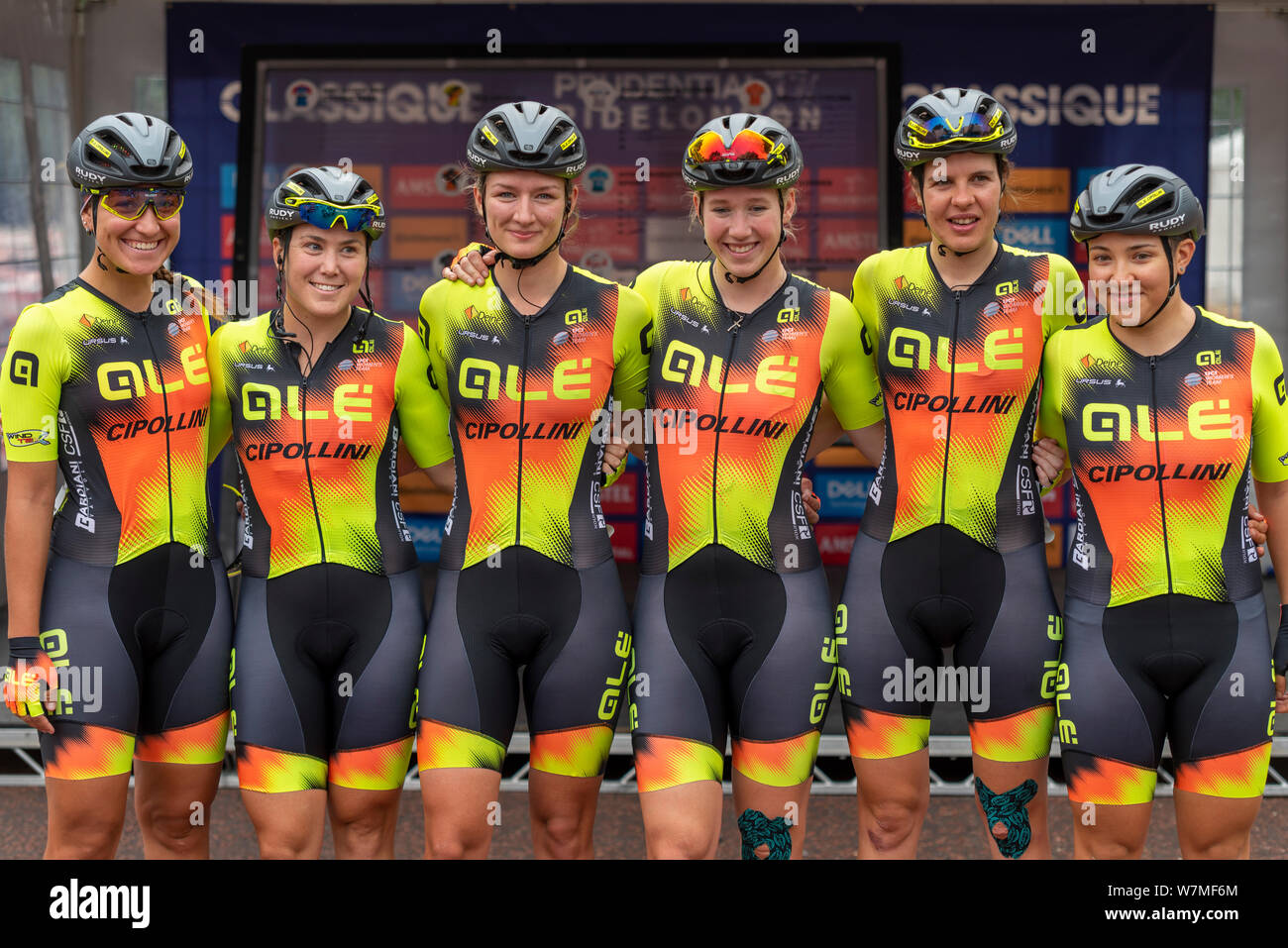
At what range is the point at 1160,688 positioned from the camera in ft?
12.3

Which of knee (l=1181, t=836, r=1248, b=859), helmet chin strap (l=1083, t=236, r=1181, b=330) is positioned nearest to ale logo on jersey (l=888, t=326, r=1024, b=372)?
helmet chin strap (l=1083, t=236, r=1181, b=330)

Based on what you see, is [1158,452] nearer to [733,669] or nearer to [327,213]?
[733,669]

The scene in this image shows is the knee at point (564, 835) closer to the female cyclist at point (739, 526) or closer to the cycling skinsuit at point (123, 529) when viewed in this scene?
the female cyclist at point (739, 526)

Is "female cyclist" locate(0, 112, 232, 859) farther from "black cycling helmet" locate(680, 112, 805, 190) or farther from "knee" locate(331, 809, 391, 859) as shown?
"black cycling helmet" locate(680, 112, 805, 190)

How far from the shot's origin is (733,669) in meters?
3.85

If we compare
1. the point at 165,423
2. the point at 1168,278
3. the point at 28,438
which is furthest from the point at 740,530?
the point at 28,438

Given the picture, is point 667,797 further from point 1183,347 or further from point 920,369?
point 1183,347

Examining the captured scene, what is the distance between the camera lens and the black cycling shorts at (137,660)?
3.77 meters

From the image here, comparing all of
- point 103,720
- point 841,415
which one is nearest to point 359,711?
point 103,720

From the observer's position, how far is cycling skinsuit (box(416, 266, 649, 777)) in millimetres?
3830

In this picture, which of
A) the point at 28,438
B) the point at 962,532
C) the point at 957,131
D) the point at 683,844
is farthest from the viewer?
the point at 962,532

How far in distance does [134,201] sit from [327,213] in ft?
1.89

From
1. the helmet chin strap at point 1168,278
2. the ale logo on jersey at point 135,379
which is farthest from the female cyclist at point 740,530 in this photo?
the ale logo on jersey at point 135,379
